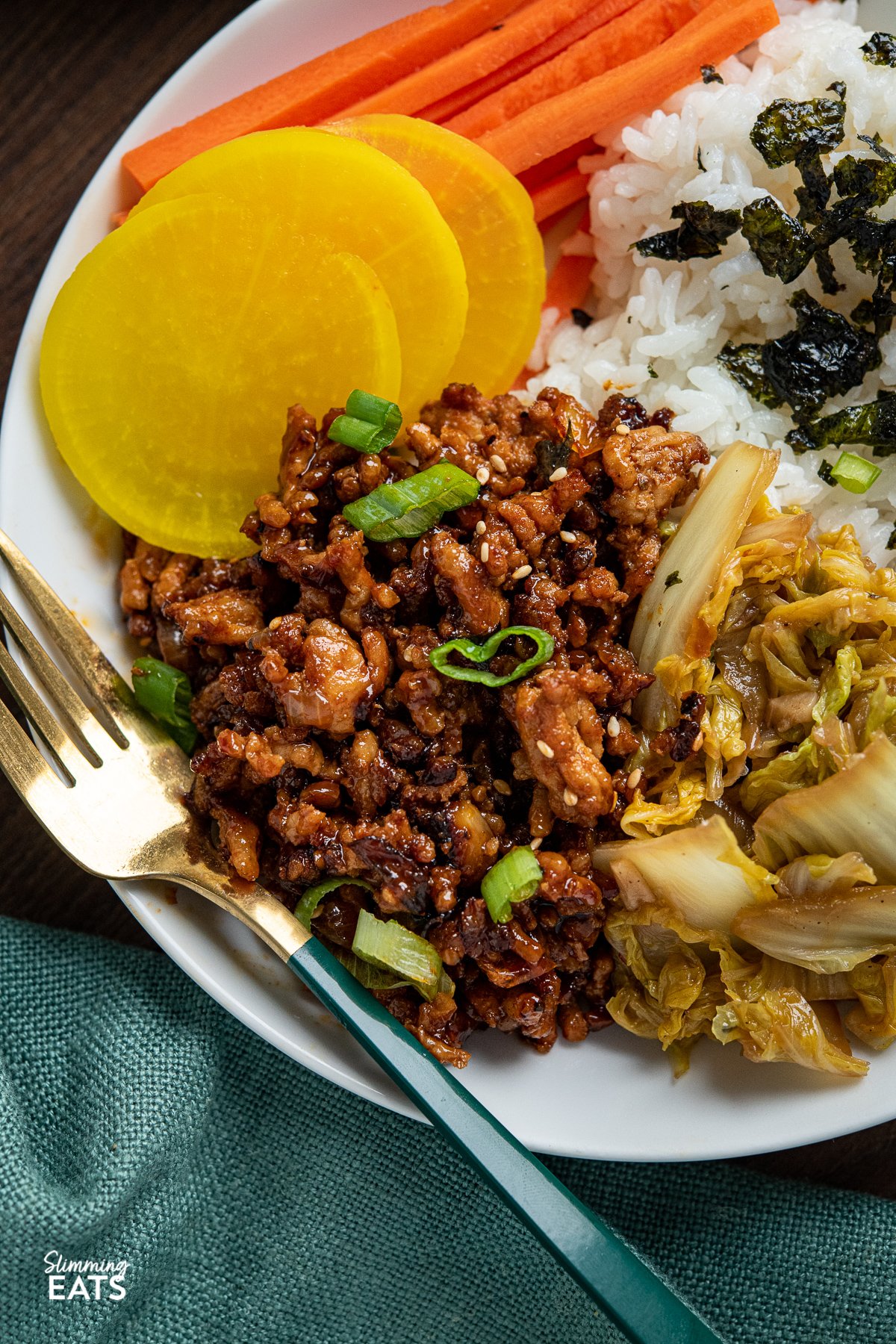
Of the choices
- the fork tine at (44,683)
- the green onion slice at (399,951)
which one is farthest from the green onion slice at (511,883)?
the fork tine at (44,683)

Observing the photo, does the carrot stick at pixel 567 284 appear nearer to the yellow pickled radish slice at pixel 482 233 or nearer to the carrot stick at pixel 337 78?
the yellow pickled radish slice at pixel 482 233

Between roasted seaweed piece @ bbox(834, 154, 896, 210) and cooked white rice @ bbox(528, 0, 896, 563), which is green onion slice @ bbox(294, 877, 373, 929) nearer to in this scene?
cooked white rice @ bbox(528, 0, 896, 563)

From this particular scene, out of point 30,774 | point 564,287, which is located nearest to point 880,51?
point 564,287

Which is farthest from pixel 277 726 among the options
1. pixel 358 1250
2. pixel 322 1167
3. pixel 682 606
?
pixel 358 1250

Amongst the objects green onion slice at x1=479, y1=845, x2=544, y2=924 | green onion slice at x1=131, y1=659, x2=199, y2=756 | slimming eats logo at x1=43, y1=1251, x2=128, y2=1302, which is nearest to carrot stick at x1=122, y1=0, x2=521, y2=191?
green onion slice at x1=131, y1=659, x2=199, y2=756

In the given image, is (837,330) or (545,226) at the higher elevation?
(545,226)

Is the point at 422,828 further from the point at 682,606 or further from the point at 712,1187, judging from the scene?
the point at 712,1187
